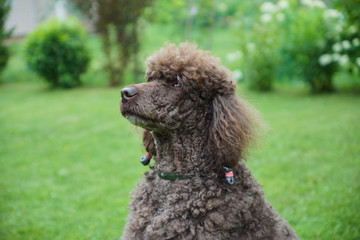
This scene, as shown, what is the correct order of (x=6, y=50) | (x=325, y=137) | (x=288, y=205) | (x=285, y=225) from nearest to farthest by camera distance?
(x=285, y=225)
(x=288, y=205)
(x=325, y=137)
(x=6, y=50)

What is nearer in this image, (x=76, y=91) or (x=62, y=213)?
(x=62, y=213)

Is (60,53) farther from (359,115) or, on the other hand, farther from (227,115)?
(227,115)

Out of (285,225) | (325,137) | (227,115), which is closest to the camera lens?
(227,115)

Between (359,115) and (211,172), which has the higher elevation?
(211,172)

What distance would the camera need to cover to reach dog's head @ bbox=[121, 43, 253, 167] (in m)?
1.92

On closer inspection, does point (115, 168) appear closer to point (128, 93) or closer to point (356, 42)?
point (128, 93)

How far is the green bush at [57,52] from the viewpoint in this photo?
9.93 metres

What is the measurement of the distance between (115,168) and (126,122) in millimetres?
2041

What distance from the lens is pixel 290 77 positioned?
8.65 meters

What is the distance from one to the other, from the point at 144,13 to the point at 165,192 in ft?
28.8

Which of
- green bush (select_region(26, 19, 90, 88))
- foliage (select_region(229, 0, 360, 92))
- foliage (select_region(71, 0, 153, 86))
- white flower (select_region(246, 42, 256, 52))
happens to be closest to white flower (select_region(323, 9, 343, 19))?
foliage (select_region(229, 0, 360, 92))

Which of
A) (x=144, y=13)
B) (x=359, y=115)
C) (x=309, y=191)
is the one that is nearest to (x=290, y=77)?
(x=359, y=115)

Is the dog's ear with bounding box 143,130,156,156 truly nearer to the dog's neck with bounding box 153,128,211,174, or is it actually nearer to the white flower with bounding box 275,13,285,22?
the dog's neck with bounding box 153,128,211,174

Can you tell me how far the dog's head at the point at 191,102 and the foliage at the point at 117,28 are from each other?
803cm
